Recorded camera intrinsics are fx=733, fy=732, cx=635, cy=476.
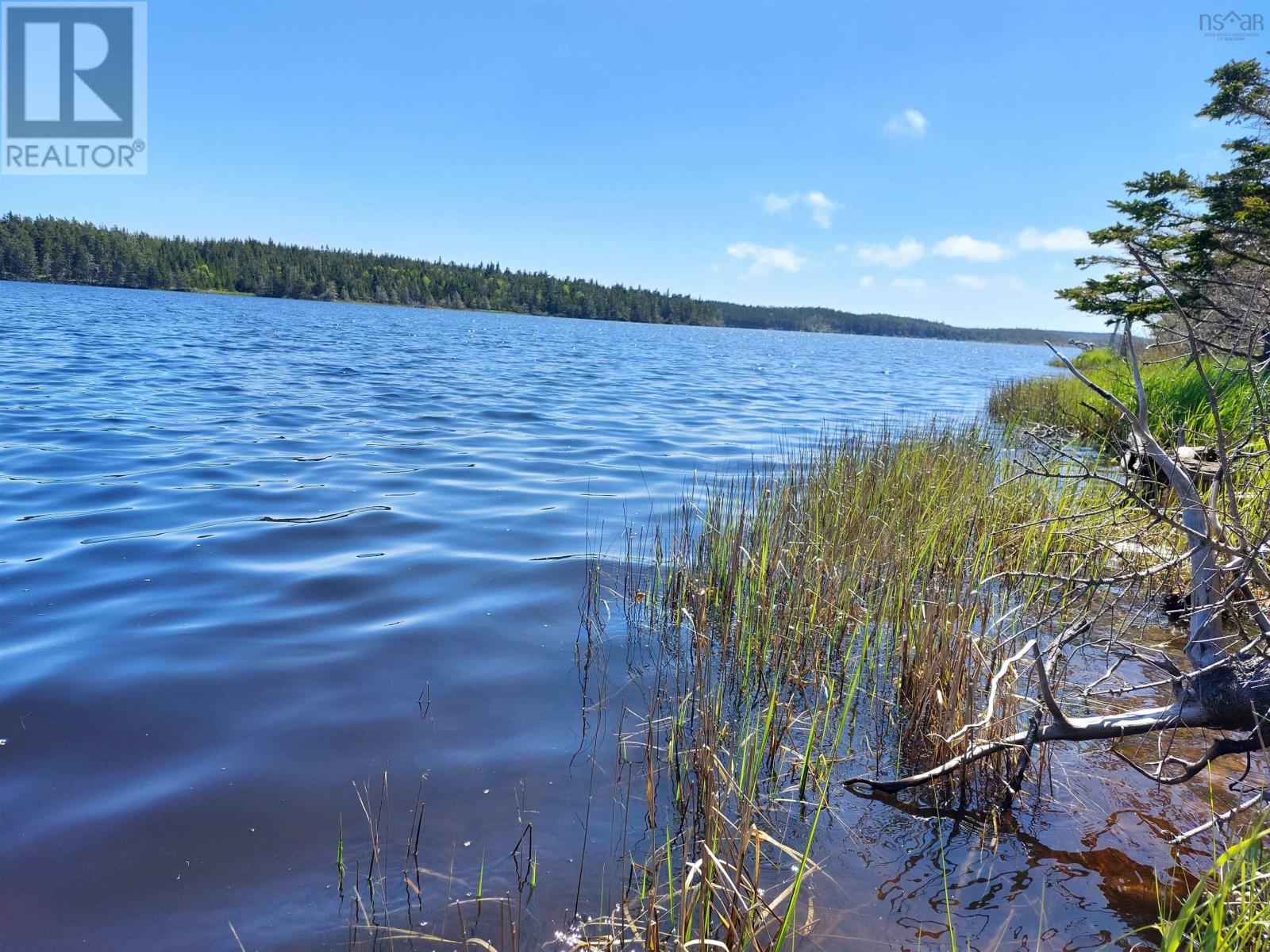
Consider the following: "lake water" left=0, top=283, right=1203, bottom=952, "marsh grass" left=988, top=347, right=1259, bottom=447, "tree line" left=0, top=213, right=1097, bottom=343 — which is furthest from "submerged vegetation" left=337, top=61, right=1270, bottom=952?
"tree line" left=0, top=213, right=1097, bottom=343

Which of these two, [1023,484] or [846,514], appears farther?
[1023,484]

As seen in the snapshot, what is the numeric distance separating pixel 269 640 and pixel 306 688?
0.76 meters

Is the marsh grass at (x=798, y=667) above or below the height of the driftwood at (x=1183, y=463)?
below

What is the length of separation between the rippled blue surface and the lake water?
2 centimetres

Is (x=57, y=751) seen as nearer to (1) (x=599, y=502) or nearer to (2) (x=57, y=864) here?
(2) (x=57, y=864)

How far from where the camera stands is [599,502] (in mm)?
8656

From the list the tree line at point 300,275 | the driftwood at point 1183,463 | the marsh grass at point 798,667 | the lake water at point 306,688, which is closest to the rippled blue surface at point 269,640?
the lake water at point 306,688

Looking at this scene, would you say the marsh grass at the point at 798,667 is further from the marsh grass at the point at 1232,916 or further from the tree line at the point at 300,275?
the tree line at the point at 300,275

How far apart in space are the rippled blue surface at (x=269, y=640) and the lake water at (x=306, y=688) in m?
0.02

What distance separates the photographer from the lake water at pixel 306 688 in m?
2.64

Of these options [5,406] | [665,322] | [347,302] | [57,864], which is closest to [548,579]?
[57,864]

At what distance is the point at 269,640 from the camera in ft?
15.7

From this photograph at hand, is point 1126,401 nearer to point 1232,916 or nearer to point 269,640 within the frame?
point 1232,916

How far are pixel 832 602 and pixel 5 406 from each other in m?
14.6
